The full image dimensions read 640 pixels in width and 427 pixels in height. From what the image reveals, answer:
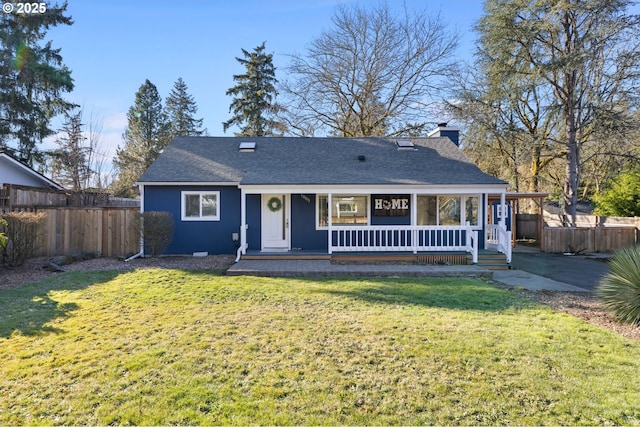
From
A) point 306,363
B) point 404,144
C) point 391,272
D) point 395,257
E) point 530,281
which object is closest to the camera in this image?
point 306,363

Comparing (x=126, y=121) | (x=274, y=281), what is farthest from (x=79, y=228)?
(x=126, y=121)

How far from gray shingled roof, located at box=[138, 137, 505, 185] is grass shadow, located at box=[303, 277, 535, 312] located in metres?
3.97

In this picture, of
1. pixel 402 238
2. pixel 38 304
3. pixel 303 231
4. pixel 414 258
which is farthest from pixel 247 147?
pixel 38 304

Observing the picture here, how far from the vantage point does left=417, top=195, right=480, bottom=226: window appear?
12.0 m

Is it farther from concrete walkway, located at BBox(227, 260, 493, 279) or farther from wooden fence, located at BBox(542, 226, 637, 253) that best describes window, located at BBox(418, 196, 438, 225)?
wooden fence, located at BBox(542, 226, 637, 253)

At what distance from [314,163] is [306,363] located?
10.0 m

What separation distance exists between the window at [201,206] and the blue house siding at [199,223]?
0.14 m

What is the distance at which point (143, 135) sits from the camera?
110 feet

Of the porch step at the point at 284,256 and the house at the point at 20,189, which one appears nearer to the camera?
the porch step at the point at 284,256

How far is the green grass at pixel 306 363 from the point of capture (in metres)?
2.85

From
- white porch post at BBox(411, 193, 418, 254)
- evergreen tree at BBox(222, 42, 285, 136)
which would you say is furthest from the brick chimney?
evergreen tree at BBox(222, 42, 285, 136)

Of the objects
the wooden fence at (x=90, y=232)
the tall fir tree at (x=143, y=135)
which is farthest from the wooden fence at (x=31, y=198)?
the tall fir tree at (x=143, y=135)

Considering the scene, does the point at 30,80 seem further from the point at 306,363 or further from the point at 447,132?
the point at 306,363

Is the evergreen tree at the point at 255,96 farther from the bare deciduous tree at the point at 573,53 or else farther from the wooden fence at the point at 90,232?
the wooden fence at the point at 90,232
